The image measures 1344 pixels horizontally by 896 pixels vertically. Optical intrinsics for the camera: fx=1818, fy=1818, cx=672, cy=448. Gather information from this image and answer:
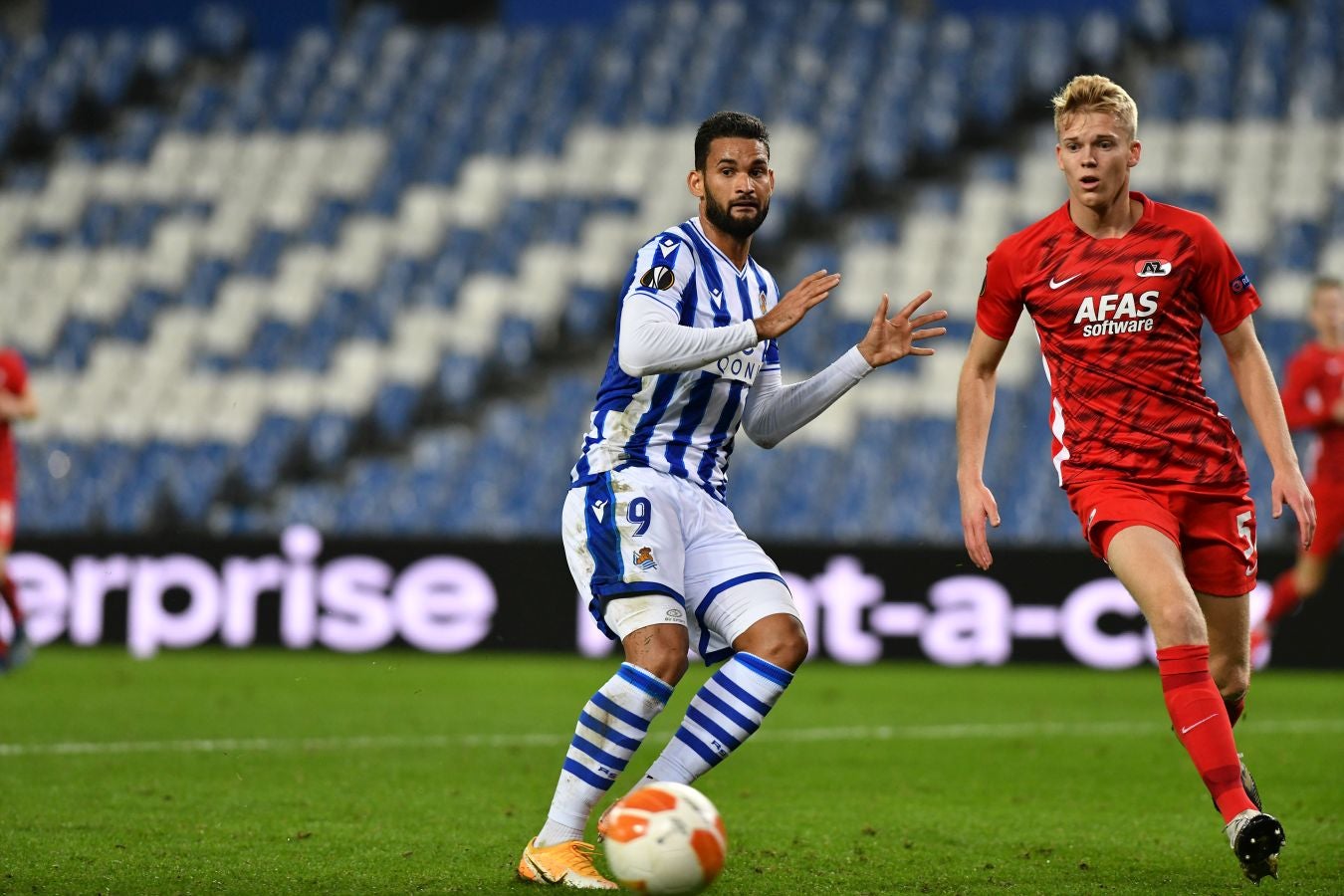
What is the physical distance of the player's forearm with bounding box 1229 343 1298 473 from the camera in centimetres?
470

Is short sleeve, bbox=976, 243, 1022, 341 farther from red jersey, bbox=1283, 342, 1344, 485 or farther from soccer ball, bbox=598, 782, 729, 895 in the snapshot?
red jersey, bbox=1283, 342, 1344, 485

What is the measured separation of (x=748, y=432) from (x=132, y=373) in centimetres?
1241

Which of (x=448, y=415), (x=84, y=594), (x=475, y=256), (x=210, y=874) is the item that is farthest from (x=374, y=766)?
(x=475, y=256)

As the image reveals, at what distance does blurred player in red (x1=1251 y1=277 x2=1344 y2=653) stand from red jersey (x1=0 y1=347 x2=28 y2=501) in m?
7.45

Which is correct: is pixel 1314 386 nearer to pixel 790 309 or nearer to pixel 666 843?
pixel 790 309

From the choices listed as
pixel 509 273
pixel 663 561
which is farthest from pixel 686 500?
pixel 509 273


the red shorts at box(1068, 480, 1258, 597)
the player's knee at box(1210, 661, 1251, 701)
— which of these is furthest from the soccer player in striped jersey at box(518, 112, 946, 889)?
the player's knee at box(1210, 661, 1251, 701)

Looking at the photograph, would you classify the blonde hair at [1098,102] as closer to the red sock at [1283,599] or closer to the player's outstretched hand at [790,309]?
the player's outstretched hand at [790,309]

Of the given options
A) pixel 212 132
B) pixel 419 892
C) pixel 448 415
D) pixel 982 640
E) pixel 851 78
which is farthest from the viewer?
pixel 212 132

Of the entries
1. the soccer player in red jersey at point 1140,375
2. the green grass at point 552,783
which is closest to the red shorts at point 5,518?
the green grass at point 552,783

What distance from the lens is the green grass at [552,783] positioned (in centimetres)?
482

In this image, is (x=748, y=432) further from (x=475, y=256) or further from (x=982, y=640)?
(x=475, y=256)

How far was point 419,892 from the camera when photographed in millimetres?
4465

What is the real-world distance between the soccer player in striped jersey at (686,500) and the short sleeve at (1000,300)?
0.15 metres
